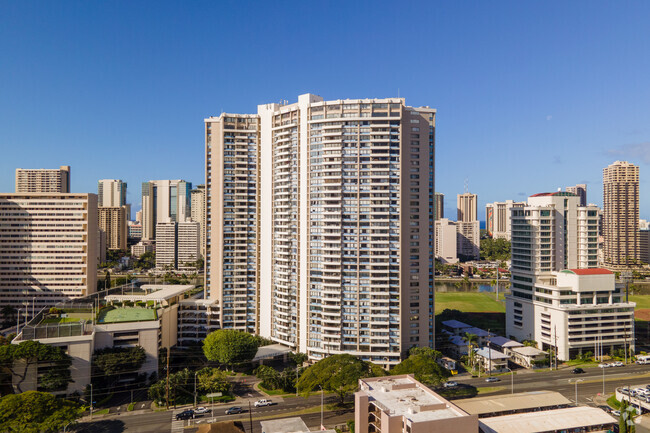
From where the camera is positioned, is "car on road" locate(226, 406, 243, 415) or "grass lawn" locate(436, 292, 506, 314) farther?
"grass lawn" locate(436, 292, 506, 314)

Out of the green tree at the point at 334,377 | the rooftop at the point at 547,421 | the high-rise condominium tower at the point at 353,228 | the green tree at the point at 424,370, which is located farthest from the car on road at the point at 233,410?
the rooftop at the point at 547,421

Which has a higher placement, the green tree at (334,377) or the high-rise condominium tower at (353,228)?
the high-rise condominium tower at (353,228)

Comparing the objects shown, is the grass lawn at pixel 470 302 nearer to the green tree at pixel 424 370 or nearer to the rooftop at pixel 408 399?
the green tree at pixel 424 370

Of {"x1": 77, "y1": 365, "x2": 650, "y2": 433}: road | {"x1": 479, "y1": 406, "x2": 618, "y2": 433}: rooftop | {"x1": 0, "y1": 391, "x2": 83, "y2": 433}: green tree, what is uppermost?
{"x1": 0, "y1": 391, "x2": 83, "y2": 433}: green tree

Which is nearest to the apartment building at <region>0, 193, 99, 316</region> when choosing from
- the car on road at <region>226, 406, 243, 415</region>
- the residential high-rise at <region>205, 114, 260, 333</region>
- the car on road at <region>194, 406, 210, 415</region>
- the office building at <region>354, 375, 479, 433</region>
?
the residential high-rise at <region>205, 114, 260, 333</region>

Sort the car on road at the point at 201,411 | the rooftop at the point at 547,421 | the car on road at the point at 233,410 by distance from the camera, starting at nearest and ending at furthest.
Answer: the rooftop at the point at 547,421, the car on road at the point at 201,411, the car on road at the point at 233,410

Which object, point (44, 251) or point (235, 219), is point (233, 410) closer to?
point (235, 219)

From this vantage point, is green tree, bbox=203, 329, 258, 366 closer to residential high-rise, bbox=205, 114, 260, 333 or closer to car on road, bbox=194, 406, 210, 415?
residential high-rise, bbox=205, 114, 260, 333
